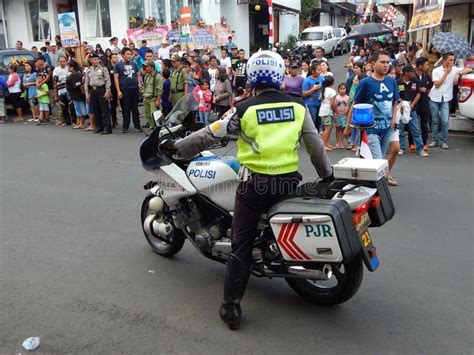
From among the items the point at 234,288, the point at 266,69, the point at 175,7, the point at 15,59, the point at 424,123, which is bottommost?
the point at 234,288

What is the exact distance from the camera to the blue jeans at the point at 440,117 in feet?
29.6

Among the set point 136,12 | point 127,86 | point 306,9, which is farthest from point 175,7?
point 306,9

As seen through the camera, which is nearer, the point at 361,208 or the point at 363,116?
the point at 361,208

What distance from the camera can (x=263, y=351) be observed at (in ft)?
10.3

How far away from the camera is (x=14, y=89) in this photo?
13836 mm

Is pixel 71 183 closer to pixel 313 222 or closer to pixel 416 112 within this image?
pixel 313 222

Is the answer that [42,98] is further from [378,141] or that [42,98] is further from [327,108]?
[378,141]

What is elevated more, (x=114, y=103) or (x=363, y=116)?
(x=363, y=116)

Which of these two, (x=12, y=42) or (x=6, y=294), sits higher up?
(x=12, y=42)

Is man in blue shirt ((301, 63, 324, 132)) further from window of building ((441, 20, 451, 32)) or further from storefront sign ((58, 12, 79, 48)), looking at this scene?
window of building ((441, 20, 451, 32))

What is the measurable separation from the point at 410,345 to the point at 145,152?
8.29 feet

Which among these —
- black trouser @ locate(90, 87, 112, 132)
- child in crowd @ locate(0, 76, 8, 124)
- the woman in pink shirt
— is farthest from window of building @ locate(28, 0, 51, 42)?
black trouser @ locate(90, 87, 112, 132)

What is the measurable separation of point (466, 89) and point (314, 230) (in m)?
7.24

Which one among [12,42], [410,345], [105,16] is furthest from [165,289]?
[12,42]
